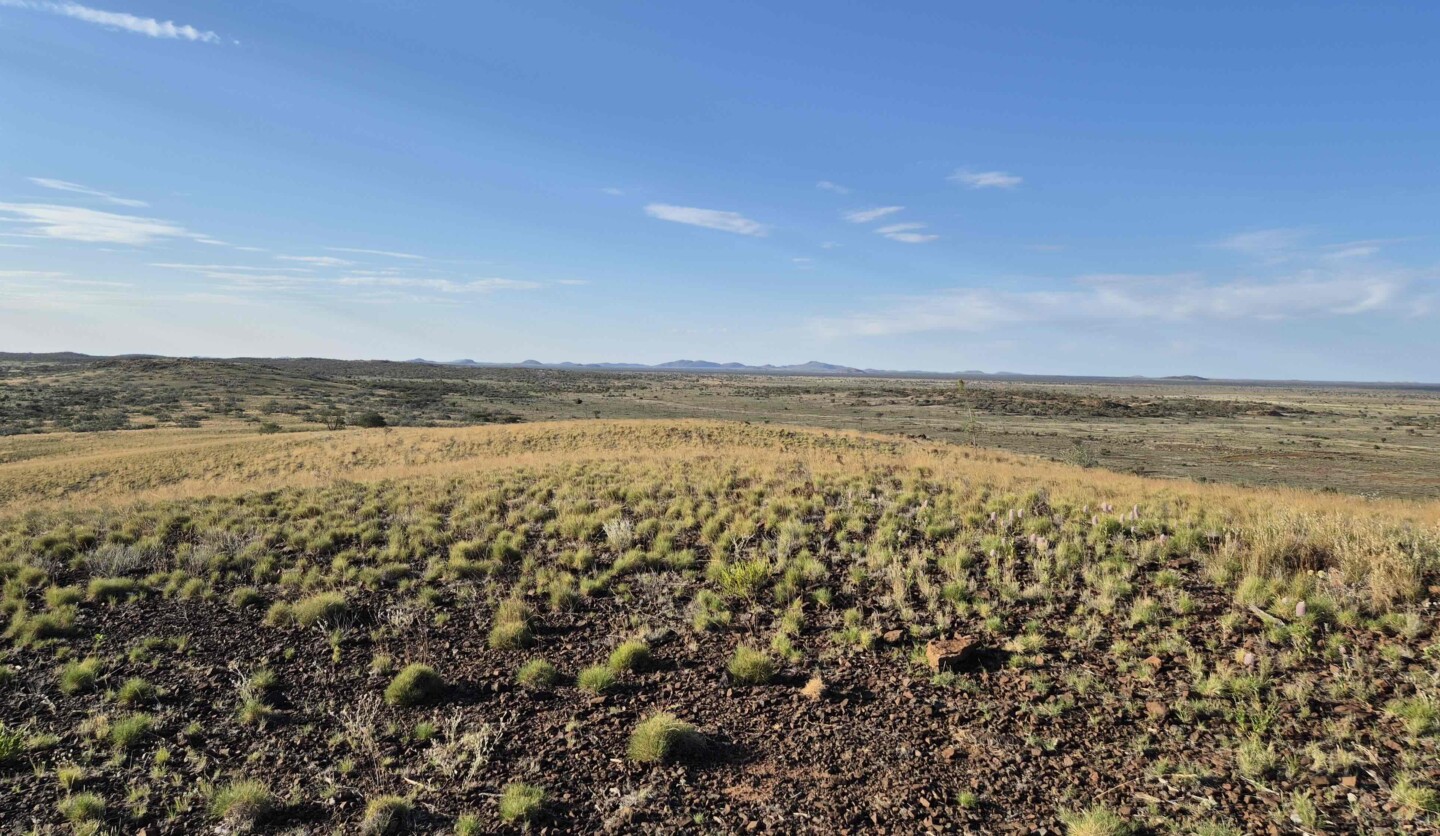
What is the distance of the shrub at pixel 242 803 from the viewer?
4.62 m

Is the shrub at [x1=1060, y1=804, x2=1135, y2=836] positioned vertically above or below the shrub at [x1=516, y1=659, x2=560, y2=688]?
above

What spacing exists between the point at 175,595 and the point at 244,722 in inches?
175

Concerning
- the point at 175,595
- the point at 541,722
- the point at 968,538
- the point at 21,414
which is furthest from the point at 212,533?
the point at 21,414

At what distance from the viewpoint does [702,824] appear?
4.42m

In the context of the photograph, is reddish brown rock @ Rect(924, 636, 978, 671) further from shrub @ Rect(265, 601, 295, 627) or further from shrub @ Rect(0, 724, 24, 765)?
shrub @ Rect(0, 724, 24, 765)

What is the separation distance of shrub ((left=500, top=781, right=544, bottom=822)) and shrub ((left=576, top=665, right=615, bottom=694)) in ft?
4.98

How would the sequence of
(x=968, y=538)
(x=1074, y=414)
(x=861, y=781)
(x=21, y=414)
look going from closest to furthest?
(x=861, y=781) → (x=968, y=538) → (x=21, y=414) → (x=1074, y=414)

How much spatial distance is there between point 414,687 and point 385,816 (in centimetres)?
192

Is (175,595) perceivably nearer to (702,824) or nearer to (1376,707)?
(702,824)

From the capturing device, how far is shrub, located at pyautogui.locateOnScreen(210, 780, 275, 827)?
4617 millimetres

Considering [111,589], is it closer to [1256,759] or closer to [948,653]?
[948,653]

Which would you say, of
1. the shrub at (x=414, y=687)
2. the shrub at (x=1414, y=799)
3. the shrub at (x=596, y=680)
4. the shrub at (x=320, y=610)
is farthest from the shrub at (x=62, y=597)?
the shrub at (x=1414, y=799)

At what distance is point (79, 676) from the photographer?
259 inches

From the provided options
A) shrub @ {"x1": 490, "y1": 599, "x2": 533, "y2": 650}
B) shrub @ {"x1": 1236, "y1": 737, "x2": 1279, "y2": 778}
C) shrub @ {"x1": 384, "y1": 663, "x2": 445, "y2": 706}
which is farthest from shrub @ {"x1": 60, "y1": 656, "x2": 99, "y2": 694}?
shrub @ {"x1": 1236, "y1": 737, "x2": 1279, "y2": 778}
